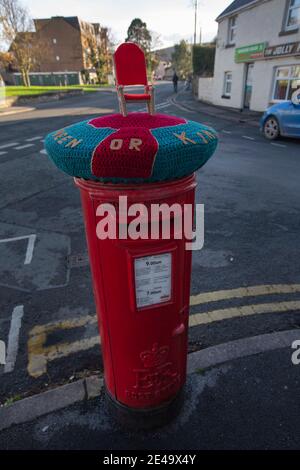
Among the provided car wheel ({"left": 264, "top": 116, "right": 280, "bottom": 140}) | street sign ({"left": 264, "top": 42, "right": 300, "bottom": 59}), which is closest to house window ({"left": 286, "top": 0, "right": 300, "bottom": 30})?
street sign ({"left": 264, "top": 42, "right": 300, "bottom": 59})

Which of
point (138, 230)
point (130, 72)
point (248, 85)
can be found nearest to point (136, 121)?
point (130, 72)

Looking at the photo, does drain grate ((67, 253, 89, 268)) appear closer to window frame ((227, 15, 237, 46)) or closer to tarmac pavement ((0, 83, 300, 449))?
tarmac pavement ((0, 83, 300, 449))

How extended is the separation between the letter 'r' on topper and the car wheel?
9923mm

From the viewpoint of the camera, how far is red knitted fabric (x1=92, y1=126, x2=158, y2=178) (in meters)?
1.19

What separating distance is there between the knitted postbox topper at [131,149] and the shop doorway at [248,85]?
18.0 meters

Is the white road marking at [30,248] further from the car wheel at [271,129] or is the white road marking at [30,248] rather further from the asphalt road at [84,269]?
the car wheel at [271,129]

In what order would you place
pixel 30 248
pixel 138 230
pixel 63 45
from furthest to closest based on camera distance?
pixel 63 45 → pixel 30 248 → pixel 138 230

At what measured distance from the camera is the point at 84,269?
3678mm

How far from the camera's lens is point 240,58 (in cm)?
1711

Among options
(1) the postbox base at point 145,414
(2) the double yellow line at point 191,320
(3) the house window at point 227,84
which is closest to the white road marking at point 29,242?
(2) the double yellow line at point 191,320

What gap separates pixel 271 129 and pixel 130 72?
10281mm

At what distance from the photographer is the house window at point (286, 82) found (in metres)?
14.0

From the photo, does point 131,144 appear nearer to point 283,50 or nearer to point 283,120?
point 283,120
